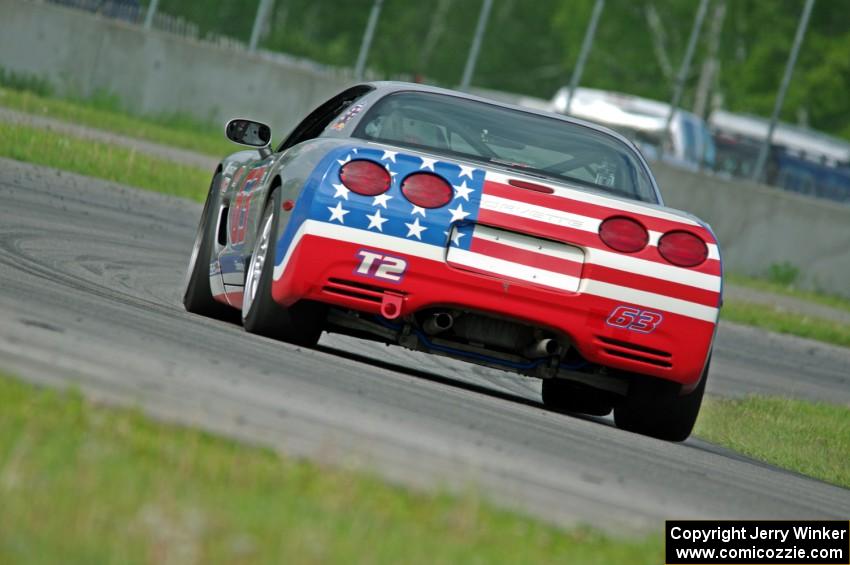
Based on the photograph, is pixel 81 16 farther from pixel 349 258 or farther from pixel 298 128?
pixel 349 258

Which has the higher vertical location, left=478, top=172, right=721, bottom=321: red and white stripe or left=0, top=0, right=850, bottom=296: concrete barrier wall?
left=478, top=172, right=721, bottom=321: red and white stripe

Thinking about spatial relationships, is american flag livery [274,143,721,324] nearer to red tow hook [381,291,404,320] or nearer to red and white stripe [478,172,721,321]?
red and white stripe [478,172,721,321]

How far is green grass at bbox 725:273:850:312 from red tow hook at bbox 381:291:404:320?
15.9 metres

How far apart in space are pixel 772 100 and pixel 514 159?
49.4 meters

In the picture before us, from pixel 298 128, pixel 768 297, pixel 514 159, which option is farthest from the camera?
pixel 768 297

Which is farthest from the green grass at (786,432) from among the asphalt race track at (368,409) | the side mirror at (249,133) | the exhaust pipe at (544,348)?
the side mirror at (249,133)

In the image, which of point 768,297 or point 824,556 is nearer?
point 824,556

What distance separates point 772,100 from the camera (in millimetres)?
56219

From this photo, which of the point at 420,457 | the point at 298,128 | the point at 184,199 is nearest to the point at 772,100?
the point at 184,199

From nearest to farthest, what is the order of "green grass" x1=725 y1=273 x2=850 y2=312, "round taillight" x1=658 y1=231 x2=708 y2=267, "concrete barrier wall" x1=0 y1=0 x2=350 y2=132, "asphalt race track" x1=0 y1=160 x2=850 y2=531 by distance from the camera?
"asphalt race track" x1=0 y1=160 x2=850 y2=531 < "round taillight" x1=658 y1=231 x2=708 y2=267 < "green grass" x1=725 y1=273 x2=850 y2=312 < "concrete barrier wall" x1=0 y1=0 x2=350 y2=132

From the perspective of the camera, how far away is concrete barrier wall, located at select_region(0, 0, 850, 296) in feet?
78.8

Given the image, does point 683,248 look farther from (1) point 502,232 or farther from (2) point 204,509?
(2) point 204,509

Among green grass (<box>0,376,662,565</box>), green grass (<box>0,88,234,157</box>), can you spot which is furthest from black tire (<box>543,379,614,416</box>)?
green grass (<box>0,88,234,157</box>)

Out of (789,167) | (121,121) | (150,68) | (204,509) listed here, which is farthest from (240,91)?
(204,509)
